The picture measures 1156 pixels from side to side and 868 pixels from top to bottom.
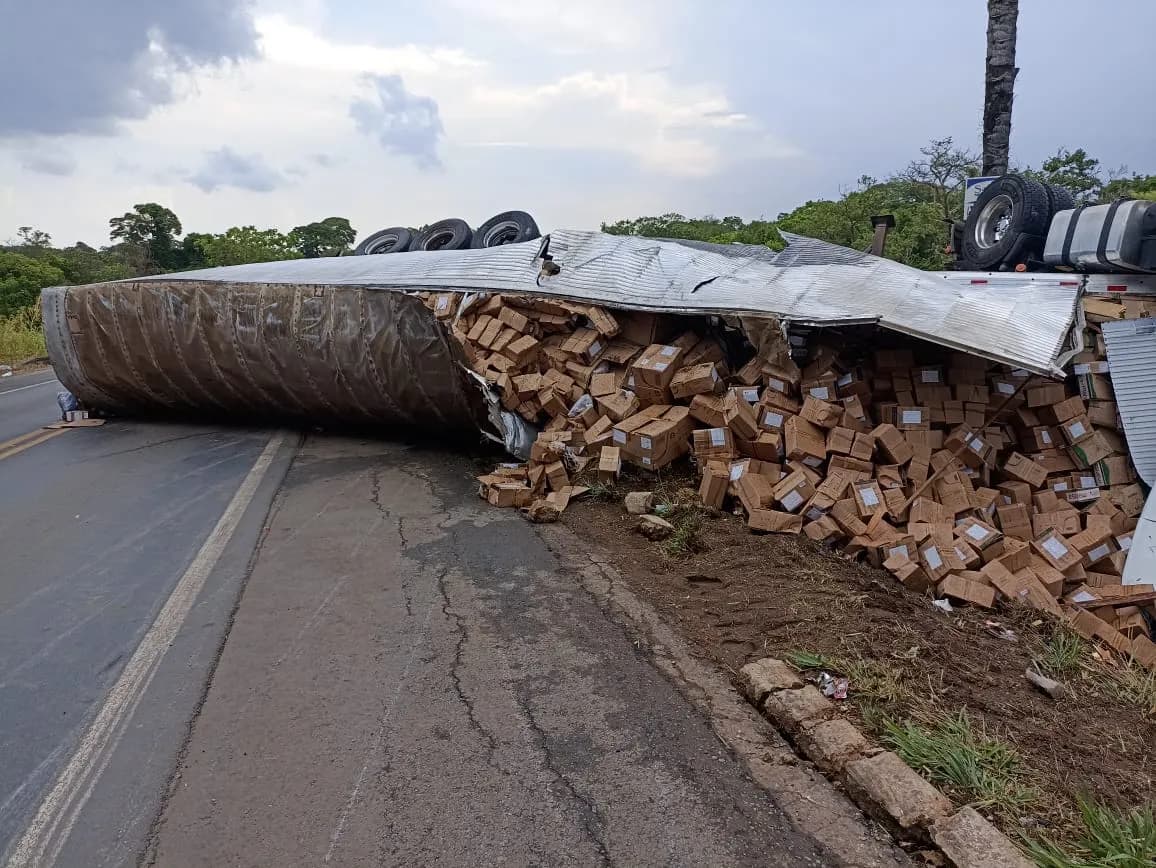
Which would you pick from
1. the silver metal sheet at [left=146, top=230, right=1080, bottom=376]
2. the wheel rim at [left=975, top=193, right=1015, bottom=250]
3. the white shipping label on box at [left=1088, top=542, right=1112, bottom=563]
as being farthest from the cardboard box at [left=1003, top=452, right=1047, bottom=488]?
the wheel rim at [left=975, top=193, right=1015, bottom=250]

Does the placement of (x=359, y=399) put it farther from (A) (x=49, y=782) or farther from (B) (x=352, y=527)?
(A) (x=49, y=782)

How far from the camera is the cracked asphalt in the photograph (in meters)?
2.85

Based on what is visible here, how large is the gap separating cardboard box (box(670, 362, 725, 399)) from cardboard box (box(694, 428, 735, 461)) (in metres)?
0.41

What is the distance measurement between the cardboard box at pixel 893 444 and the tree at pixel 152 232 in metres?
34.9

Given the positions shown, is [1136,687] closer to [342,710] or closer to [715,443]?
[715,443]

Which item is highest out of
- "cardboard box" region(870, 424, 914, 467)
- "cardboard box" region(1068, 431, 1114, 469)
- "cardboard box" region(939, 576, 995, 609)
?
"cardboard box" region(870, 424, 914, 467)

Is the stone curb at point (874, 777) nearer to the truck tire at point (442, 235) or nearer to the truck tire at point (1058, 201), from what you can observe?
the truck tire at point (1058, 201)

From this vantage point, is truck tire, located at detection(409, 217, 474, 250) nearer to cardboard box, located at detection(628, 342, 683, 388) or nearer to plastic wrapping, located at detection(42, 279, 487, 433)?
plastic wrapping, located at detection(42, 279, 487, 433)

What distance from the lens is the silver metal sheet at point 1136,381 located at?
632 centimetres

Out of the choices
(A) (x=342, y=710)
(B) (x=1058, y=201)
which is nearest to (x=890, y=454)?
(B) (x=1058, y=201)

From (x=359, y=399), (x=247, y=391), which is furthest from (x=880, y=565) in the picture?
(x=247, y=391)

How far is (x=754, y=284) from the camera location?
7051 mm

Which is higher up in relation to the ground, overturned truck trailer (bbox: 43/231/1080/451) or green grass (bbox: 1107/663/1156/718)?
overturned truck trailer (bbox: 43/231/1080/451)

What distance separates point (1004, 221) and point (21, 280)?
27.2m
